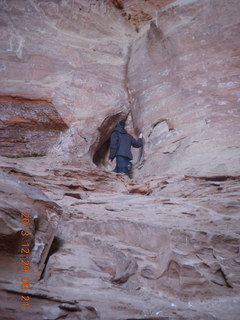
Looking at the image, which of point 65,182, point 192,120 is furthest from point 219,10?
point 65,182

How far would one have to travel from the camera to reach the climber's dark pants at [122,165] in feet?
30.3

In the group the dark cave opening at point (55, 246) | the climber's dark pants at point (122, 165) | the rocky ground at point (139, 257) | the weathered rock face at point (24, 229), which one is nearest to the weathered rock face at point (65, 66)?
the climber's dark pants at point (122, 165)

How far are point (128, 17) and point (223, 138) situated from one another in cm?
670

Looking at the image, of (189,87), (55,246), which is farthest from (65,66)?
(55,246)

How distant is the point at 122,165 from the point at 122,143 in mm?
631

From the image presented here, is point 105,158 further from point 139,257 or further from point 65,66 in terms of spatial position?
point 139,257

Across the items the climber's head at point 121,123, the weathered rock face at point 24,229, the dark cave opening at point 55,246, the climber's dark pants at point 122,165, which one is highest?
the climber's head at point 121,123

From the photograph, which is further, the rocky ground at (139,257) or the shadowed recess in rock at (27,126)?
the shadowed recess in rock at (27,126)

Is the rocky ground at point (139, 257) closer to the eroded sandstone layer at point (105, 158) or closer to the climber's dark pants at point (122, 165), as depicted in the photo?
the eroded sandstone layer at point (105, 158)

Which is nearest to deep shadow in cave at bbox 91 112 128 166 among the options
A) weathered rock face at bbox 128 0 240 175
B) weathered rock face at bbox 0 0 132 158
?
weathered rock face at bbox 0 0 132 158

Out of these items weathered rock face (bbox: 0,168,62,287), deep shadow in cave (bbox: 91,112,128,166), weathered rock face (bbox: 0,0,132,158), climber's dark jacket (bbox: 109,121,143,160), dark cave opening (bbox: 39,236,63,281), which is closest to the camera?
weathered rock face (bbox: 0,168,62,287)

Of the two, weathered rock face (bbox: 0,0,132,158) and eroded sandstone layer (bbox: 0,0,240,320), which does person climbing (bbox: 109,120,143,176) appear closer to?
eroded sandstone layer (bbox: 0,0,240,320)

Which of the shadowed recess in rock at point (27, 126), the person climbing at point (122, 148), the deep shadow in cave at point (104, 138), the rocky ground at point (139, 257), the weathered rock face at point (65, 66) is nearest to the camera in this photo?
the rocky ground at point (139, 257)

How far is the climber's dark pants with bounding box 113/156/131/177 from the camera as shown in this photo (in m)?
9.25
